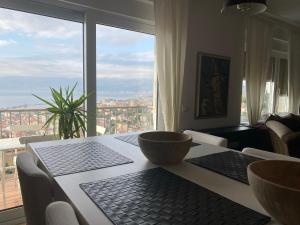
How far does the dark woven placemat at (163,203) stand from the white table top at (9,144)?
85.0 inches

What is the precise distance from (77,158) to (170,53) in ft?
6.50

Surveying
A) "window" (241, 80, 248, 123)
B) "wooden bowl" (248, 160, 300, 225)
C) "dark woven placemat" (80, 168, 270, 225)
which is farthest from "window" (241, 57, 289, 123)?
"wooden bowl" (248, 160, 300, 225)

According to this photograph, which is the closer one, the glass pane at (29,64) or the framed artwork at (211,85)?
the glass pane at (29,64)

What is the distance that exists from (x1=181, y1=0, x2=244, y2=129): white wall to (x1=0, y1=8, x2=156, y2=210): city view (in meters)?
0.51

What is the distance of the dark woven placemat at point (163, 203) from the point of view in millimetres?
634

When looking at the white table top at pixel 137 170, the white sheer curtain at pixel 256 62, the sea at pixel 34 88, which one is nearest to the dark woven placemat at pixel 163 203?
the white table top at pixel 137 170

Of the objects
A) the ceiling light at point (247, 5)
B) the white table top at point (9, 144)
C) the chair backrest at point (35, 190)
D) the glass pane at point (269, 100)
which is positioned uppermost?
the ceiling light at point (247, 5)

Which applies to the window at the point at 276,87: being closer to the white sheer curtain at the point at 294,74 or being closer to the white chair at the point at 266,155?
the white sheer curtain at the point at 294,74

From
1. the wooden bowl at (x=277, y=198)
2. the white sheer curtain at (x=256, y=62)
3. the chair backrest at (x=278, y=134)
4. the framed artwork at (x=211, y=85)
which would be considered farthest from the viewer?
the white sheer curtain at (x=256, y=62)

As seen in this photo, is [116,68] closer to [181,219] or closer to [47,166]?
[47,166]

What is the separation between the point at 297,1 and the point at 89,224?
4.28 m

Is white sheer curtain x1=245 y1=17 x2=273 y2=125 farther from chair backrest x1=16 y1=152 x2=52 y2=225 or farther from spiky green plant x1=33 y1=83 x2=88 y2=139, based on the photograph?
chair backrest x1=16 y1=152 x2=52 y2=225

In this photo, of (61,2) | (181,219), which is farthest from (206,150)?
(61,2)

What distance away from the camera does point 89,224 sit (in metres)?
0.62
